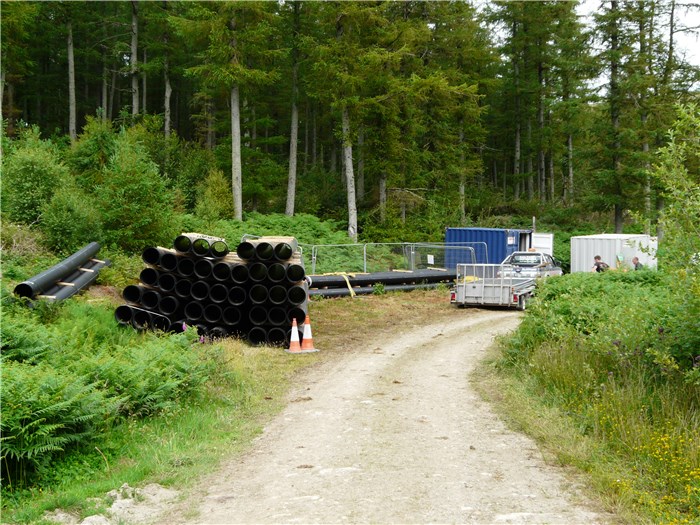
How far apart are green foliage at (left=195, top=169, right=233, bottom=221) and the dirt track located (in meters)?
18.1

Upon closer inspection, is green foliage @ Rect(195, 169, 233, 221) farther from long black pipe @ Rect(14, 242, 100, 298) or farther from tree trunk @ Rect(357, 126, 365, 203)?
long black pipe @ Rect(14, 242, 100, 298)

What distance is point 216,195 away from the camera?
97.9ft

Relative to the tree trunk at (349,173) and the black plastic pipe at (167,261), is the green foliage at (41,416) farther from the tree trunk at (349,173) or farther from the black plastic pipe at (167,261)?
the tree trunk at (349,173)

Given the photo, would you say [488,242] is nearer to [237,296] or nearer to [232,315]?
[237,296]

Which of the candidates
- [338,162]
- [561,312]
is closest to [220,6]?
[561,312]

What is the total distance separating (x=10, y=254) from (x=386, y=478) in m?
14.2

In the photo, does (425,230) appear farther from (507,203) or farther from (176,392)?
(176,392)

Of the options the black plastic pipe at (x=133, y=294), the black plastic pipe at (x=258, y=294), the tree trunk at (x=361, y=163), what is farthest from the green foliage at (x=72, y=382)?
the tree trunk at (x=361, y=163)

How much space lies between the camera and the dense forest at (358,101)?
28.1m

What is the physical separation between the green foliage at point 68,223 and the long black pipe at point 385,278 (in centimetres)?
753

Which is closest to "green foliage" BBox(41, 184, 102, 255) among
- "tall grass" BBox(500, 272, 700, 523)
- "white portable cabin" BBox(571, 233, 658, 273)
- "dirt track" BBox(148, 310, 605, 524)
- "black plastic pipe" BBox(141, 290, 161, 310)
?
"black plastic pipe" BBox(141, 290, 161, 310)

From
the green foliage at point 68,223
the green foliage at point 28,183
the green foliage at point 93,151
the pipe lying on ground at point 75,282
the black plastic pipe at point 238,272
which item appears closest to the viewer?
the pipe lying on ground at point 75,282

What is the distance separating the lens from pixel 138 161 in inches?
816

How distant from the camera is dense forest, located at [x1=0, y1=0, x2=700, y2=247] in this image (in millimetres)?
28094
